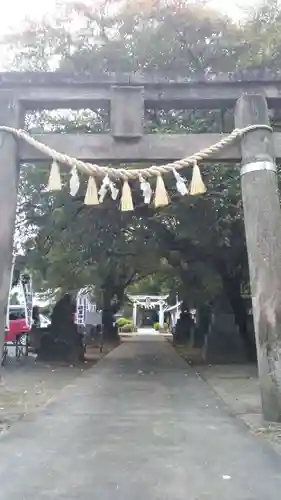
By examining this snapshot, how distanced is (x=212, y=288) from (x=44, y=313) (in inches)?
928

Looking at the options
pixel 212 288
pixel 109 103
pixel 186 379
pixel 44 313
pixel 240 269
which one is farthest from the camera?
pixel 44 313

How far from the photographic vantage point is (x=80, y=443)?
7957 millimetres

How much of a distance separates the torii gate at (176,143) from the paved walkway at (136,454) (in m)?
1.46

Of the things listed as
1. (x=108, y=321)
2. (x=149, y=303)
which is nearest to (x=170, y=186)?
(x=108, y=321)

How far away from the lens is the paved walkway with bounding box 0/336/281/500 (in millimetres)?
5848

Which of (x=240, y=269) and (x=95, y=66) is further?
(x=240, y=269)

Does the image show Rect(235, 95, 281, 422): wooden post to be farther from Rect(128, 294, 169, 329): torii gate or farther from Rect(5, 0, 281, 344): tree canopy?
Rect(128, 294, 169, 329): torii gate

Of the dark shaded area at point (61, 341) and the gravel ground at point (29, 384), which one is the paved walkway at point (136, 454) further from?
the dark shaded area at point (61, 341)

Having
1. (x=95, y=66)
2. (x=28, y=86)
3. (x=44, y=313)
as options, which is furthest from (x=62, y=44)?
(x=44, y=313)

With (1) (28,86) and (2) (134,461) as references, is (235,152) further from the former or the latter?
(2) (134,461)

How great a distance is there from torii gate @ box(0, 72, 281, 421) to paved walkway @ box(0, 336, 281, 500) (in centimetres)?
146

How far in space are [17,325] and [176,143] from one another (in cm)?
2182

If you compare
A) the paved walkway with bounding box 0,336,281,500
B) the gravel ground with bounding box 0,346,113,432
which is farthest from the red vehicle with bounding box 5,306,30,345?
the paved walkway with bounding box 0,336,281,500

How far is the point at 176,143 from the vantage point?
31.6 ft
